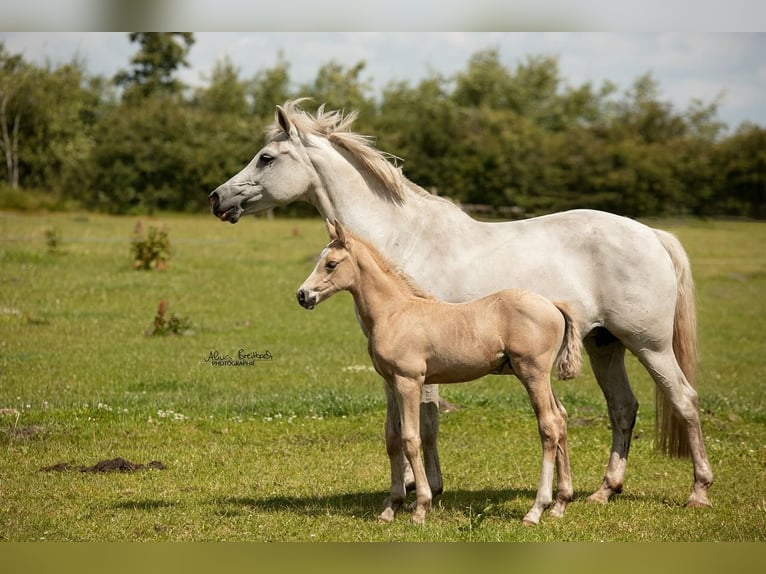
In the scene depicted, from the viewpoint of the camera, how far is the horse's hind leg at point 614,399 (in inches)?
281

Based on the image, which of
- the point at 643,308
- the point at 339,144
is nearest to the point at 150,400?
the point at 339,144

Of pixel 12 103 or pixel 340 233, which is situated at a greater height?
A: pixel 12 103

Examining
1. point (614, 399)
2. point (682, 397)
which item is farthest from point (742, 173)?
point (682, 397)

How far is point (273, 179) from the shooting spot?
709 centimetres

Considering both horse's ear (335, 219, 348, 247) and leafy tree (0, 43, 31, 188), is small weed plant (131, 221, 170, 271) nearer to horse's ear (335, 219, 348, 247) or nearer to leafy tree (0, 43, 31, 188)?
leafy tree (0, 43, 31, 188)

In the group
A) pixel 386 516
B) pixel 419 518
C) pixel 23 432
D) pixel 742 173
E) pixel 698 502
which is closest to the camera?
pixel 419 518

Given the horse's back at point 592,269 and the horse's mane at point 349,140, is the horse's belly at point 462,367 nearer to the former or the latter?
the horse's back at point 592,269

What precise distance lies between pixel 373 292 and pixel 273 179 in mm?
1389

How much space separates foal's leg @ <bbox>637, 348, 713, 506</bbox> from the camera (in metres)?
6.95

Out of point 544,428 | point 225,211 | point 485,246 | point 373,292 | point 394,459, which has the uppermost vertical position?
point 225,211

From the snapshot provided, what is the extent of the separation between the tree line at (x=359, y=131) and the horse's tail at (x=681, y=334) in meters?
14.5

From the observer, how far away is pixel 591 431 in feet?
30.5

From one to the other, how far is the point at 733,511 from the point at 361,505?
2.70m

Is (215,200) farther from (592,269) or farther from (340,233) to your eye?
(592,269)
